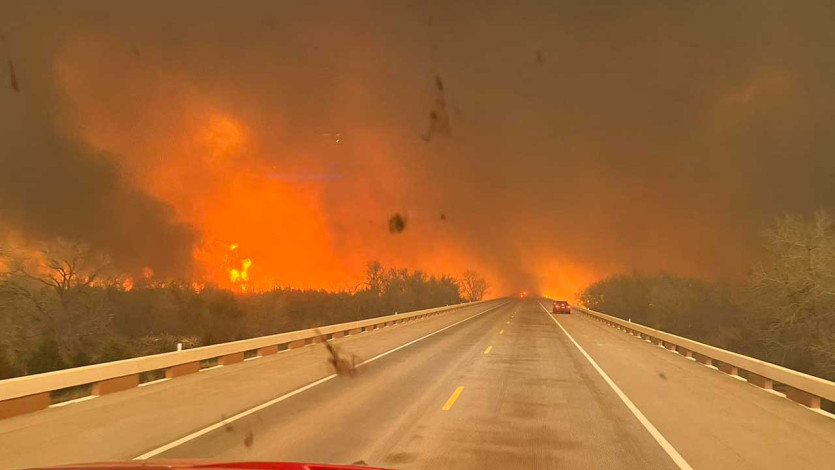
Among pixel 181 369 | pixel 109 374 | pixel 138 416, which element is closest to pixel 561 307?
pixel 181 369

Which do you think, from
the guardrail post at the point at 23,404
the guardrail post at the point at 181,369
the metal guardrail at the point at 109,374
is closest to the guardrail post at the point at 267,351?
the metal guardrail at the point at 109,374

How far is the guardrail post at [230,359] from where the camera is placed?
1652cm

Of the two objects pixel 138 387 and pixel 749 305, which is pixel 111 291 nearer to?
pixel 138 387

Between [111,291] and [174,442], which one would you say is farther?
[111,291]

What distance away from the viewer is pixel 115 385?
37.6ft

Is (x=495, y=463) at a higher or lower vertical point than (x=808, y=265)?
lower

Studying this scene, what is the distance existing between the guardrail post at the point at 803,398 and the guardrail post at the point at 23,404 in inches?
541

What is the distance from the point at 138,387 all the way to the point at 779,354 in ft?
107

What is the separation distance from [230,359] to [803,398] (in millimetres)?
14317

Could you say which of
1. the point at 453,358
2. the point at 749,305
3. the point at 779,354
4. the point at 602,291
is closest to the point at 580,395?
the point at 453,358

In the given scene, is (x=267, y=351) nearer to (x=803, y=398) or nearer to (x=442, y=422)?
(x=442, y=422)

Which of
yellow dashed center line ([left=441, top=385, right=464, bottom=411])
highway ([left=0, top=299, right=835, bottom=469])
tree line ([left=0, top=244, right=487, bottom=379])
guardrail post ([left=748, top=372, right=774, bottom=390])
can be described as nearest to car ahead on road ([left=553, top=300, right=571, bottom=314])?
tree line ([left=0, top=244, right=487, bottom=379])

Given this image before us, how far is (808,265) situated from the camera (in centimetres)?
2675

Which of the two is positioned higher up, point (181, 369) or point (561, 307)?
point (561, 307)
